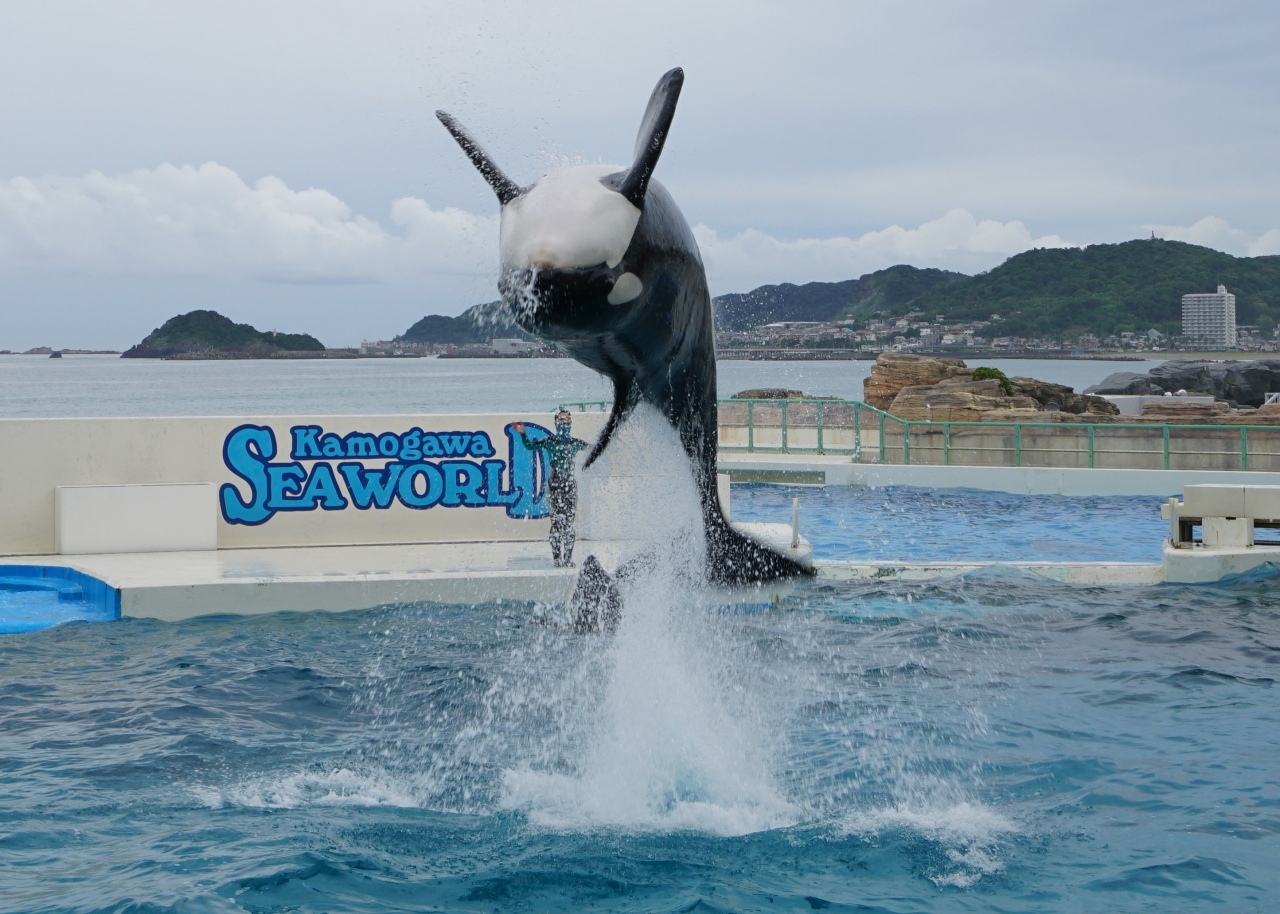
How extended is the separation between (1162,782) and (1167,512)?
621 centimetres

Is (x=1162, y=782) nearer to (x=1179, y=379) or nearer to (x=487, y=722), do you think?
(x=487, y=722)

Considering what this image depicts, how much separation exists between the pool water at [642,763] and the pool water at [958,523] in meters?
3.94

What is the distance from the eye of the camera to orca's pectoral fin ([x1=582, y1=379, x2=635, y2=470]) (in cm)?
385

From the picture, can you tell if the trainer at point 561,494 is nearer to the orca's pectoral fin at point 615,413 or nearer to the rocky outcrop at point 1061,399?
the orca's pectoral fin at point 615,413

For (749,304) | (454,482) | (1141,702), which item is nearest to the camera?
(749,304)

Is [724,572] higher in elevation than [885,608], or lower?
higher

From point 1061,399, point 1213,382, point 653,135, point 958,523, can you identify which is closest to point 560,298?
point 653,135

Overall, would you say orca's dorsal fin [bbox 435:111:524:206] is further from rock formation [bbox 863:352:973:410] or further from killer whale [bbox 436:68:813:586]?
rock formation [bbox 863:352:973:410]

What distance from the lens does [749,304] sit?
5.55 metres

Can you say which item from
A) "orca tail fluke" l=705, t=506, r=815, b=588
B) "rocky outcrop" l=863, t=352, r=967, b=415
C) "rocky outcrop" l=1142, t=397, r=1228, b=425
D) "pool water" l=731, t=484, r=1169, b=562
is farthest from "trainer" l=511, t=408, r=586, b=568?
"rocky outcrop" l=863, t=352, r=967, b=415

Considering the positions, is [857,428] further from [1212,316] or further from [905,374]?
[1212,316]

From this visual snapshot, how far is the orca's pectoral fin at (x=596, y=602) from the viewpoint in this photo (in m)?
8.19

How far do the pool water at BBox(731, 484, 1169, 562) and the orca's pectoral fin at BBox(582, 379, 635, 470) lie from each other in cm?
867

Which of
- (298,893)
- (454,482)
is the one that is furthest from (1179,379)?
(298,893)
